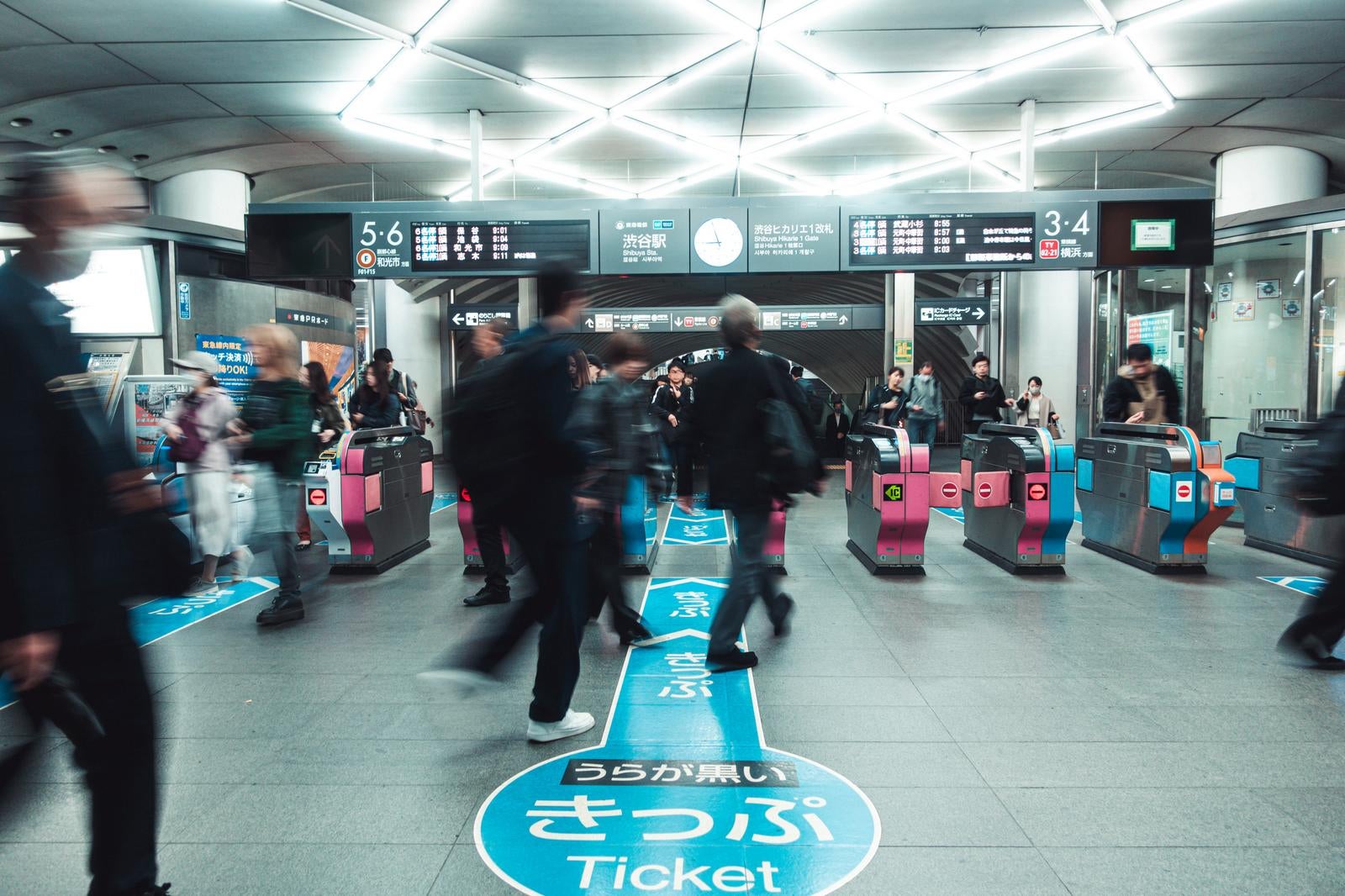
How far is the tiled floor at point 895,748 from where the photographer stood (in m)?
2.36

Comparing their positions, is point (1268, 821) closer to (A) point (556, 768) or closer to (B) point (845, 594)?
(A) point (556, 768)

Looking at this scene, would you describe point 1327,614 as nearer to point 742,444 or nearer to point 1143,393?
point 742,444

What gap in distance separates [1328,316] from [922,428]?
4.98 metres

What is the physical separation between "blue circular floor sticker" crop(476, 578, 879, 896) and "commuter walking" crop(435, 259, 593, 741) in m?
0.39

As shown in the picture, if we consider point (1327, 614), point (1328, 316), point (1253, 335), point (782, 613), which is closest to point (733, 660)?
point (782, 613)

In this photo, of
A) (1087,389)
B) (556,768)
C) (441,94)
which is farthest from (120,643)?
(1087,389)

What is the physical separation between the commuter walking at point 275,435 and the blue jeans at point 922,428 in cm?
761

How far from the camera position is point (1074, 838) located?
2.50 metres

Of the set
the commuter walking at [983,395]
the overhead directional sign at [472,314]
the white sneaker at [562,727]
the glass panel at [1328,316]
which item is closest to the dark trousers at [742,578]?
the white sneaker at [562,727]

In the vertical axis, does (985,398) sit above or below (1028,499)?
above

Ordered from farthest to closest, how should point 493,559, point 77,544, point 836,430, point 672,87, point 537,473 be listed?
point 836,430 < point 672,87 < point 493,559 < point 537,473 < point 77,544

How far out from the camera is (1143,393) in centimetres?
729

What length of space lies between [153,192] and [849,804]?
1393 centimetres

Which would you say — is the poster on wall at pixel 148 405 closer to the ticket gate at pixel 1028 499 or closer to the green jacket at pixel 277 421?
the green jacket at pixel 277 421
